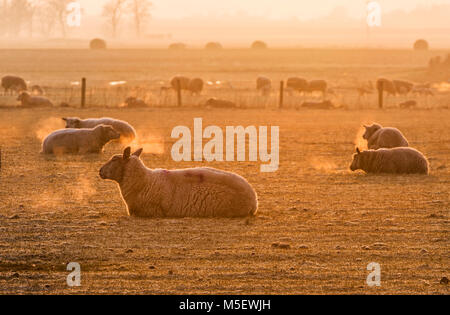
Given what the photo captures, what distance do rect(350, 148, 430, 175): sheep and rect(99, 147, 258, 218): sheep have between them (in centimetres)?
461

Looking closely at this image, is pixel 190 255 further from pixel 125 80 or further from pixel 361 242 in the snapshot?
pixel 125 80

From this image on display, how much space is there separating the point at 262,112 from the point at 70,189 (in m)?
18.4

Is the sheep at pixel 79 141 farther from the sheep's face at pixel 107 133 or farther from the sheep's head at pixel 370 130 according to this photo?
the sheep's head at pixel 370 130

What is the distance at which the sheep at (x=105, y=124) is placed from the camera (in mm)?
19719

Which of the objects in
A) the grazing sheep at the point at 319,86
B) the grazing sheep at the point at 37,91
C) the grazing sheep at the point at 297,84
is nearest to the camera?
the grazing sheep at the point at 37,91

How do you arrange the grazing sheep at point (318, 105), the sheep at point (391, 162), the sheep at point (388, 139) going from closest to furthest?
the sheep at point (391, 162) → the sheep at point (388, 139) → the grazing sheep at point (318, 105)

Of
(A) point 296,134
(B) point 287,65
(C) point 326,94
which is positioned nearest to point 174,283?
(A) point 296,134

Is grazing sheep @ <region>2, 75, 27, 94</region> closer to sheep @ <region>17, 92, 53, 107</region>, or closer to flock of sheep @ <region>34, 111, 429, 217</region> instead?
sheep @ <region>17, 92, 53, 107</region>

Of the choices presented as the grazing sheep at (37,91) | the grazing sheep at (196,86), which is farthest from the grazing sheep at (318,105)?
the grazing sheep at (37,91)

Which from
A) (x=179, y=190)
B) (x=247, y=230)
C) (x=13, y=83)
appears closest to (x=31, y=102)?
(x=13, y=83)

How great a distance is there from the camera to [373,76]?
64.7 metres

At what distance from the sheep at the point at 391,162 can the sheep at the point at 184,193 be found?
15.1ft
